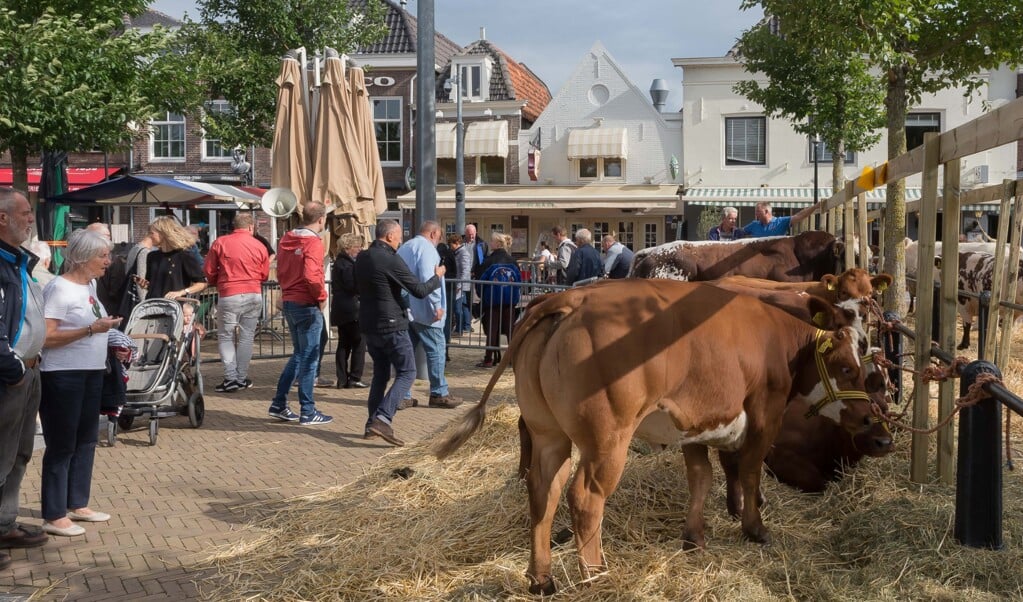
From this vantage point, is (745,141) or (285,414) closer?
(285,414)

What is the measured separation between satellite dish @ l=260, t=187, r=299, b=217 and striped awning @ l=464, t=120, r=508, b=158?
21.6 m

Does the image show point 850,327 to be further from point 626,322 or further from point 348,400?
point 348,400

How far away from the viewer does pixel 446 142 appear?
112 feet

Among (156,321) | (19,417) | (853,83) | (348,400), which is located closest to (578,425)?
(19,417)

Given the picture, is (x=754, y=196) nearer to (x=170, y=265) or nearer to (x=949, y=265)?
(x=170, y=265)

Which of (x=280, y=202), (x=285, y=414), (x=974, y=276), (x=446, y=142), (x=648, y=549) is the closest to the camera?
(x=648, y=549)

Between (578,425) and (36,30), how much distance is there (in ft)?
36.3

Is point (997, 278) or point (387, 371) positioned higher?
point (997, 278)

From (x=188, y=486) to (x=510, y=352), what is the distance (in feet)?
11.7

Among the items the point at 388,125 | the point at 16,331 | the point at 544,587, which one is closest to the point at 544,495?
the point at 544,587

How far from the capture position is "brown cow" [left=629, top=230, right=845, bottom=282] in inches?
311

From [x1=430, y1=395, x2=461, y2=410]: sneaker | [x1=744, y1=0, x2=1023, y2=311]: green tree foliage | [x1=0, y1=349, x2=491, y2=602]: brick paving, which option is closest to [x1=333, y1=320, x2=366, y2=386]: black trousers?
[x1=0, y1=349, x2=491, y2=602]: brick paving

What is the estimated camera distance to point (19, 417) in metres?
4.96

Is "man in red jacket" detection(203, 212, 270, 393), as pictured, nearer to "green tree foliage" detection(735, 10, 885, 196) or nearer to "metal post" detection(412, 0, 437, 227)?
"metal post" detection(412, 0, 437, 227)
